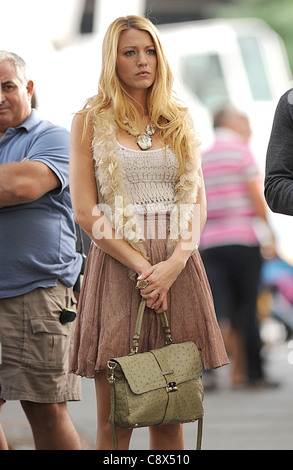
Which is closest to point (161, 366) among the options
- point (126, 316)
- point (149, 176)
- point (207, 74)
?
point (126, 316)

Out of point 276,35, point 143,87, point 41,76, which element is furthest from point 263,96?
point 143,87

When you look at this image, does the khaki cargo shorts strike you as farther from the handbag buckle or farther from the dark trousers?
the dark trousers

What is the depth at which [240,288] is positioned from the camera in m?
6.05

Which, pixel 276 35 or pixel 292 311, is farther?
pixel 276 35

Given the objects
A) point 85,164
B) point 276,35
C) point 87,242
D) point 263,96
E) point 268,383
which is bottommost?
point 268,383

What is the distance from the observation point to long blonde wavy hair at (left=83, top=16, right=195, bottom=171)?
3072mm

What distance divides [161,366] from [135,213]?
20.1 inches

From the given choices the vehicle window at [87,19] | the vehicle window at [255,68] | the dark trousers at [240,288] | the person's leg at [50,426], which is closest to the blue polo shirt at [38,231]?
the person's leg at [50,426]

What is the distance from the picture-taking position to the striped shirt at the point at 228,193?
577cm

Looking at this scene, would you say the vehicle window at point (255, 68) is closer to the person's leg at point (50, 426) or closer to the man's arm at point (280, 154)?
the person's leg at point (50, 426)

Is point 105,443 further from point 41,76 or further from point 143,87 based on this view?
point 41,76

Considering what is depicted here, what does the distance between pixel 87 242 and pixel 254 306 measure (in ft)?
4.72

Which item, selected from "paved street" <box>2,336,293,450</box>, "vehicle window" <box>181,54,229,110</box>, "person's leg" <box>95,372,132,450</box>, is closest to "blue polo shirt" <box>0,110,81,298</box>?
"person's leg" <box>95,372,132,450</box>

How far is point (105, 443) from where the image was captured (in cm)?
302
